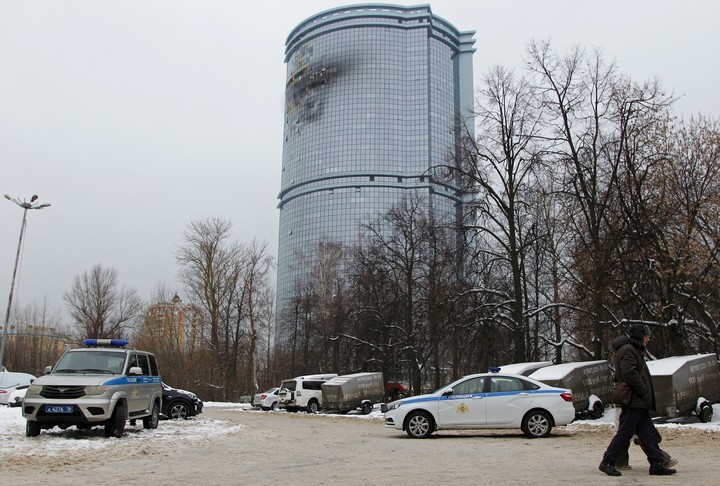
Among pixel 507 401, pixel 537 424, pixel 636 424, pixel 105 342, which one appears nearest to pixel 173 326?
pixel 105 342

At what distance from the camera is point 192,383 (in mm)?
50062

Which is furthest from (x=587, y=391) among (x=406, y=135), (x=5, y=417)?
(x=406, y=135)

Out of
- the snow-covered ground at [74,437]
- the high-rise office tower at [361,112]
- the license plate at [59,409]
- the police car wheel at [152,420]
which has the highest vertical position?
the high-rise office tower at [361,112]

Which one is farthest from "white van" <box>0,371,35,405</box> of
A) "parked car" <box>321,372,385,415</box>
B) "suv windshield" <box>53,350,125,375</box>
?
"suv windshield" <box>53,350,125,375</box>

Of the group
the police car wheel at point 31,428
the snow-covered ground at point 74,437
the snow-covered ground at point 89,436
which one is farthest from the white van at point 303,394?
the police car wheel at point 31,428

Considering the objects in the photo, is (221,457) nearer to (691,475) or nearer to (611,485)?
(611,485)

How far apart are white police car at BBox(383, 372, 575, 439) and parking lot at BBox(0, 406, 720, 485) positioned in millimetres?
377

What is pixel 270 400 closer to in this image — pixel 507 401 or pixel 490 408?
pixel 490 408

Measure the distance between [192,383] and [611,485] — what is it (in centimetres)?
4697

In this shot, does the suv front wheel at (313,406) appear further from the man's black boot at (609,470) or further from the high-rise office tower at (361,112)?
→ the high-rise office tower at (361,112)

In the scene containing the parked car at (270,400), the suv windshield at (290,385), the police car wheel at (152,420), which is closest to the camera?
the police car wheel at (152,420)

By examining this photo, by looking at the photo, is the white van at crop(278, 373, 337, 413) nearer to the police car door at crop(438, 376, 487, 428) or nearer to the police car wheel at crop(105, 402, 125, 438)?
the police car door at crop(438, 376, 487, 428)

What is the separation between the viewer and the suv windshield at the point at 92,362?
552 inches

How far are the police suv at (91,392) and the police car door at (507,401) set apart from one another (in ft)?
27.7
